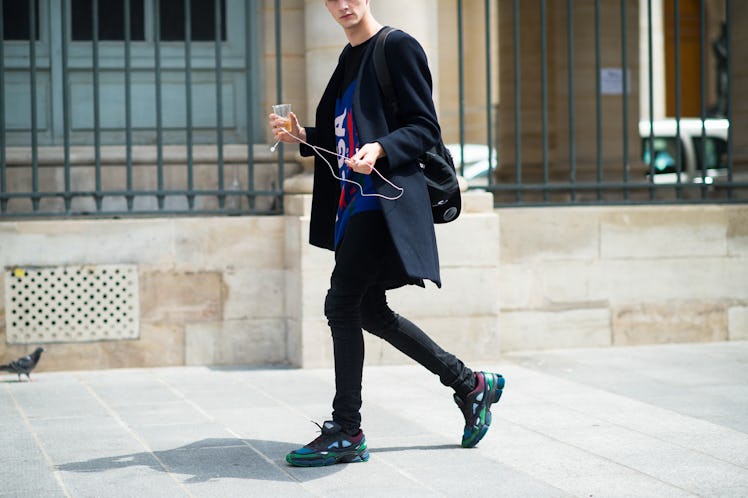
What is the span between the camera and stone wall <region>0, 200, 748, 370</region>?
25.3ft

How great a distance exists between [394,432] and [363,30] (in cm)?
186

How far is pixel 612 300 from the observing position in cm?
852

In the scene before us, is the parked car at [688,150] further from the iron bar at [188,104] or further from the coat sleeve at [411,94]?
the coat sleeve at [411,94]

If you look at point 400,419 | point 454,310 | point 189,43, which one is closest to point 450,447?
point 400,419

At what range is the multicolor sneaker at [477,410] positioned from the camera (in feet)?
17.2

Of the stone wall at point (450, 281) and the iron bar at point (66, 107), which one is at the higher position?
the iron bar at point (66, 107)

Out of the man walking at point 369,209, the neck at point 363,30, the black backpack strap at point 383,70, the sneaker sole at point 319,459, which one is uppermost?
the neck at point 363,30

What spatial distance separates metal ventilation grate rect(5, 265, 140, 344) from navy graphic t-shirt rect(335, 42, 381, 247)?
2.95 m

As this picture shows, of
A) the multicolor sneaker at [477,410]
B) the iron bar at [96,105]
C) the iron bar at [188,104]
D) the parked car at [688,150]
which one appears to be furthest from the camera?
the parked car at [688,150]

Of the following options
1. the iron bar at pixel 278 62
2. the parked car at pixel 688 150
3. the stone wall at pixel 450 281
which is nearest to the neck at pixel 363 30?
the stone wall at pixel 450 281

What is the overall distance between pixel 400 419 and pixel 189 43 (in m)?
3.22

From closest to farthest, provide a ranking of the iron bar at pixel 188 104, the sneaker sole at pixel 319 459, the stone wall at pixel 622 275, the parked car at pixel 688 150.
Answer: the sneaker sole at pixel 319 459 → the iron bar at pixel 188 104 → the stone wall at pixel 622 275 → the parked car at pixel 688 150

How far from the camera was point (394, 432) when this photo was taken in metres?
5.66

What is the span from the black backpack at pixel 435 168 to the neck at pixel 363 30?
6cm
